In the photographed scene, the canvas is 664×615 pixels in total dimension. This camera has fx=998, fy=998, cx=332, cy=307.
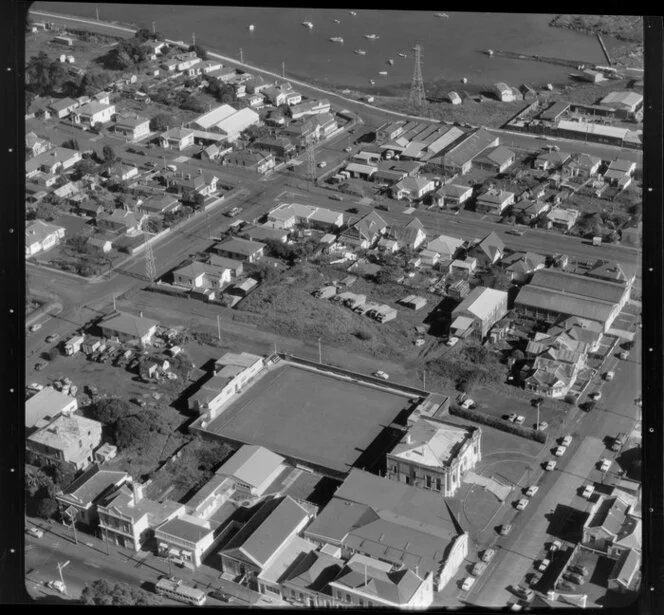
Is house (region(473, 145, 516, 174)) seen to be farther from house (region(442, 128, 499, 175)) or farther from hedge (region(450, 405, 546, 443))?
hedge (region(450, 405, 546, 443))

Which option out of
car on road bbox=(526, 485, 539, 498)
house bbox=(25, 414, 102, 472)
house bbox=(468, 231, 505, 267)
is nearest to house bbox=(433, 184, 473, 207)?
house bbox=(468, 231, 505, 267)

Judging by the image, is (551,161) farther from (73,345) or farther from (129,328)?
(73,345)

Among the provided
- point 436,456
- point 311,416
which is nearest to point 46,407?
point 311,416

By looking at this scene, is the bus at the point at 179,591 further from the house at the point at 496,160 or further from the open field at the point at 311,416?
the house at the point at 496,160

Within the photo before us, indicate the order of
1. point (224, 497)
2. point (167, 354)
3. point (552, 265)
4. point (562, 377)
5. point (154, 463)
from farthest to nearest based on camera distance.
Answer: point (552, 265) → point (167, 354) → point (562, 377) → point (154, 463) → point (224, 497)

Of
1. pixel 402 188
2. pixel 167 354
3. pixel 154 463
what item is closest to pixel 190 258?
pixel 167 354

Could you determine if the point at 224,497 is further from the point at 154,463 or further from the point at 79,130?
the point at 79,130
